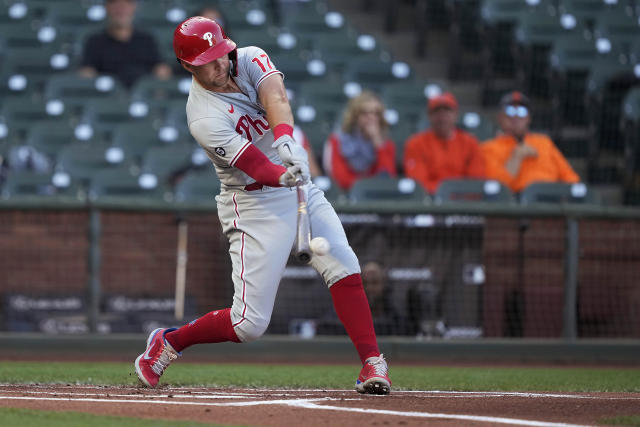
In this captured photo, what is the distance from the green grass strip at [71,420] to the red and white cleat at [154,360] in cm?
106

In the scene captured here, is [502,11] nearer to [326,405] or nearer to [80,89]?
[80,89]

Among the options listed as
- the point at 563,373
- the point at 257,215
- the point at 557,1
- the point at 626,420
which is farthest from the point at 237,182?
the point at 557,1

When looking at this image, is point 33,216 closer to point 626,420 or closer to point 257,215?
point 257,215

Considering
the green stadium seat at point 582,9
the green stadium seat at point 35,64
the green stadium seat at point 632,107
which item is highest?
the green stadium seat at point 582,9

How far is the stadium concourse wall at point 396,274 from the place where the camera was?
7.19 m

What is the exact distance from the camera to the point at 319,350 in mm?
7207

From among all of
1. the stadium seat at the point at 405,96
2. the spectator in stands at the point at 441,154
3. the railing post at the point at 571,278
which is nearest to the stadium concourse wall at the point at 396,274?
the railing post at the point at 571,278

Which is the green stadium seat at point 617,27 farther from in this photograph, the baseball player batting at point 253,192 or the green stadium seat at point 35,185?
the baseball player batting at point 253,192

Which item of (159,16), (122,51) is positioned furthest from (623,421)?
(159,16)

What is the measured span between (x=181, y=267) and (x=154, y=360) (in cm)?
250

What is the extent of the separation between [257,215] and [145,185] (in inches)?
157

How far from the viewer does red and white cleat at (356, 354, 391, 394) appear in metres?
4.42

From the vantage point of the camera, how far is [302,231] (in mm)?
4164

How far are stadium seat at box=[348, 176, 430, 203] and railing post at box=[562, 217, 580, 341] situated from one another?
1125 millimetres
